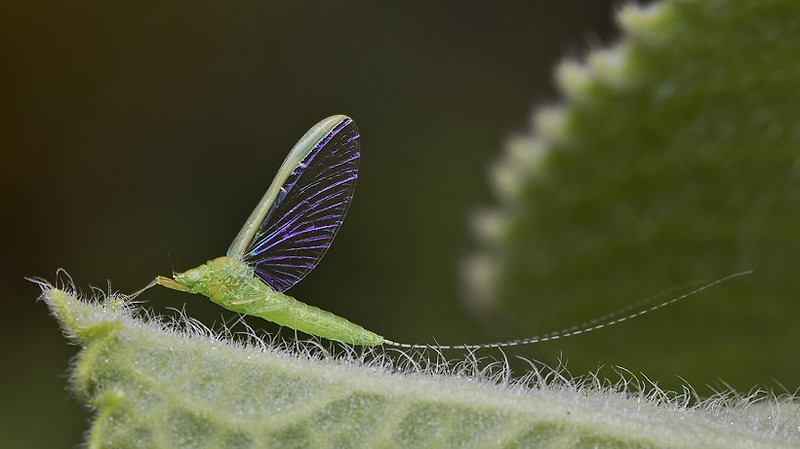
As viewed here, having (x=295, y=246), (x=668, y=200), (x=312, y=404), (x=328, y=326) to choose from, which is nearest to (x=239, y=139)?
(x=295, y=246)

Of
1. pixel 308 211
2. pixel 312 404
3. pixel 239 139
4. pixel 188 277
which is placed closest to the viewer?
pixel 312 404

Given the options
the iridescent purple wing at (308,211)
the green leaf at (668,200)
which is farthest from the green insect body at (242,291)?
the green leaf at (668,200)

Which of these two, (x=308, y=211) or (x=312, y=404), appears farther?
(x=308, y=211)

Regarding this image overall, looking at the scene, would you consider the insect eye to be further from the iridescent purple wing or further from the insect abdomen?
the insect abdomen

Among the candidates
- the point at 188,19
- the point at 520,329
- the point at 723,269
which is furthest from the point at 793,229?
the point at 188,19

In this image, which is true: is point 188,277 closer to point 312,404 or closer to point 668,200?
point 312,404

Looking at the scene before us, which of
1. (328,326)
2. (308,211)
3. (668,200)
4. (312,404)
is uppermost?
(668,200)

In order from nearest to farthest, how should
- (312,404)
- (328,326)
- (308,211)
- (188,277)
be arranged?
1. (312,404)
2. (328,326)
3. (188,277)
4. (308,211)
